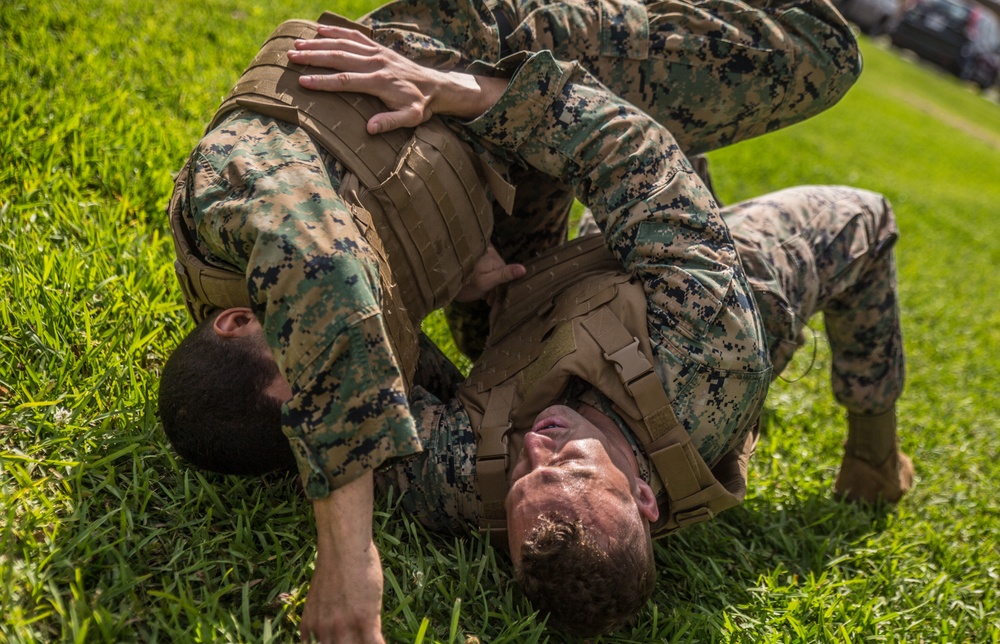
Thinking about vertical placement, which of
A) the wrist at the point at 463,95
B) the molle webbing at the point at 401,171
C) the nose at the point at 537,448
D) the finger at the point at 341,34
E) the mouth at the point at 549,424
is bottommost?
the nose at the point at 537,448

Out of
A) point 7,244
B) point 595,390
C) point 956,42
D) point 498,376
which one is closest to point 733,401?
point 595,390

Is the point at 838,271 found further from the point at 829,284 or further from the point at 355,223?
the point at 355,223

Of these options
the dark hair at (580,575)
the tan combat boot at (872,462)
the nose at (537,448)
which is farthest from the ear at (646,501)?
the tan combat boot at (872,462)

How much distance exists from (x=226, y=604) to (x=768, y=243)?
2.19m

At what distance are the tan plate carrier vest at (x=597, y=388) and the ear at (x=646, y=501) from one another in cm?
8

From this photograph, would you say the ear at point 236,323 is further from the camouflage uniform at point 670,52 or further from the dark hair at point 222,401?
the camouflage uniform at point 670,52

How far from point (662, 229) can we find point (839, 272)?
108 centimetres

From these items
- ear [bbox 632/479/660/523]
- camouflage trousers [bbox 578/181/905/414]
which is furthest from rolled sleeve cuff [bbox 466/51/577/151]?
ear [bbox 632/479/660/523]

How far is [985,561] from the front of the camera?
10.5 feet

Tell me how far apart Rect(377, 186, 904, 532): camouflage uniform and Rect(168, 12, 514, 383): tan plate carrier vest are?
404 millimetres

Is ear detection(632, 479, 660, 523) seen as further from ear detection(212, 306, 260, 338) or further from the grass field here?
ear detection(212, 306, 260, 338)

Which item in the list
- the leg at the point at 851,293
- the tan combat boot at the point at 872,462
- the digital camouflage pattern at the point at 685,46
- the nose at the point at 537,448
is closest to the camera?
the nose at the point at 537,448

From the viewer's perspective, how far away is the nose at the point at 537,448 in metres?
2.28

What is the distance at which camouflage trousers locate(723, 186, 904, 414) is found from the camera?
9.91 ft
